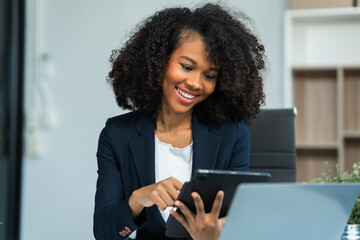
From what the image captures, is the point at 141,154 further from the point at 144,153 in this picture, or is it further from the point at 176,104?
the point at 176,104

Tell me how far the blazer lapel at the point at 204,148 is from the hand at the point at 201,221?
41cm

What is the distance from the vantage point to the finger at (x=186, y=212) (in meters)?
0.94

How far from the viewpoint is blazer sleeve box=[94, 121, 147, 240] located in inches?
47.3

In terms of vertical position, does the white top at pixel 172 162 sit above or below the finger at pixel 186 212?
above

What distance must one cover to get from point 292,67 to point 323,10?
0.39 metres

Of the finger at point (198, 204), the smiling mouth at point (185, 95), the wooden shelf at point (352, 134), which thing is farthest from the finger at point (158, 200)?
the wooden shelf at point (352, 134)

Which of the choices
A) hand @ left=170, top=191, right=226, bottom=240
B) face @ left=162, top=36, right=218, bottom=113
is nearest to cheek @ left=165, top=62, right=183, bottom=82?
face @ left=162, top=36, right=218, bottom=113

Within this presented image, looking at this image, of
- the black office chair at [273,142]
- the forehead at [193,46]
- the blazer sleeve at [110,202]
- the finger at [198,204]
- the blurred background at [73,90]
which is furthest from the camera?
the blurred background at [73,90]

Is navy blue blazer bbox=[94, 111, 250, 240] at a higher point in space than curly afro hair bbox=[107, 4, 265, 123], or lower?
lower

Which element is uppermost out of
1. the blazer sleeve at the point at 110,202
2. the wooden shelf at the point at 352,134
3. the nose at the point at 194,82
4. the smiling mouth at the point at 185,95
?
the nose at the point at 194,82

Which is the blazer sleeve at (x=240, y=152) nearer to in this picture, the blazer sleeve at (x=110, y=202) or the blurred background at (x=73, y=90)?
the blazer sleeve at (x=110, y=202)

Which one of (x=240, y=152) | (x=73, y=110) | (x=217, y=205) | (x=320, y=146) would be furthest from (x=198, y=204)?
(x=73, y=110)

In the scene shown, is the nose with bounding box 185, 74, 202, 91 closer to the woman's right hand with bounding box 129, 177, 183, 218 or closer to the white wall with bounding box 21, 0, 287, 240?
the woman's right hand with bounding box 129, 177, 183, 218

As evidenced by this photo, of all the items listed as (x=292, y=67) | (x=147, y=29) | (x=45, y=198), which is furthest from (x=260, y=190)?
(x=45, y=198)
